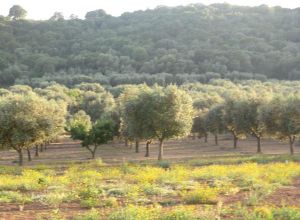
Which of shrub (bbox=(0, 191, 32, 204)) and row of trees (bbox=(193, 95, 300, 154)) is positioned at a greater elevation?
row of trees (bbox=(193, 95, 300, 154))

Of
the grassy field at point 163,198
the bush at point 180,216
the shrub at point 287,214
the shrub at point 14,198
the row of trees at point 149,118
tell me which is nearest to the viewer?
the bush at point 180,216

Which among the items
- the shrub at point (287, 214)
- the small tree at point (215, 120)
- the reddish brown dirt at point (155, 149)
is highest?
the small tree at point (215, 120)

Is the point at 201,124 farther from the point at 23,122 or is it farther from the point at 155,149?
the point at 23,122

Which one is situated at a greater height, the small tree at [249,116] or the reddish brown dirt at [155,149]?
the small tree at [249,116]

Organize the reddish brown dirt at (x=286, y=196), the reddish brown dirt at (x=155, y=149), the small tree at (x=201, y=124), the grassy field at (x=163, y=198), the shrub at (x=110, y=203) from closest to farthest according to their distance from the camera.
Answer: the grassy field at (x=163, y=198)
the shrub at (x=110, y=203)
the reddish brown dirt at (x=286, y=196)
the reddish brown dirt at (x=155, y=149)
the small tree at (x=201, y=124)

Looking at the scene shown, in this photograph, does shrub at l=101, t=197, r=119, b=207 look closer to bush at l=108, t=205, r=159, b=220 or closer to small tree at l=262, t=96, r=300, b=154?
bush at l=108, t=205, r=159, b=220

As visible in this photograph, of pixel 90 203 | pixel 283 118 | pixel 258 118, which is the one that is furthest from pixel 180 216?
pixel 258 118

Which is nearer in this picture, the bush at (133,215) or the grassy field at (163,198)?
the bush at (133,215)

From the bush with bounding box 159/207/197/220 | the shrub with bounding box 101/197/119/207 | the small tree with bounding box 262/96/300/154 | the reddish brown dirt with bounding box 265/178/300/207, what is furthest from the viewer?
the small tree with bounding box 262/96/300/154

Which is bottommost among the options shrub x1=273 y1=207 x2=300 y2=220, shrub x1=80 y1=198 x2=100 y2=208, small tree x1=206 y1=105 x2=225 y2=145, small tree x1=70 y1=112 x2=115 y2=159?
shrub x1=80 y1=198 x2=100 y2=208

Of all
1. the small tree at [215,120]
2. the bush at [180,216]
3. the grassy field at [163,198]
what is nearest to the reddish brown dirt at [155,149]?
the small tree at [215,120]

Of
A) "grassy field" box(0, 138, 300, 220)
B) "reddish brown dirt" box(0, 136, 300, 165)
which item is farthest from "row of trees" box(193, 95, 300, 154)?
"grassy field" box(0, 138, 300, 220)

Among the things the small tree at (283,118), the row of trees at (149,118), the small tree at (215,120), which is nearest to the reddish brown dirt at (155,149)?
the small tree at (215,120)

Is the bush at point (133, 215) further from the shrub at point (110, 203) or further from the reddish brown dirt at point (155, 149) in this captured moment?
the reddish brown dirt at point (155, 149)
